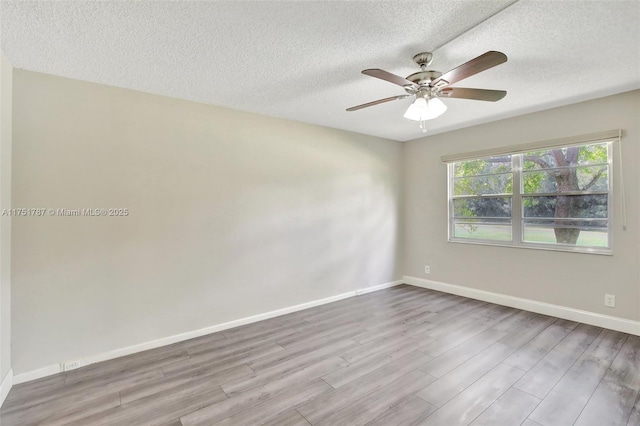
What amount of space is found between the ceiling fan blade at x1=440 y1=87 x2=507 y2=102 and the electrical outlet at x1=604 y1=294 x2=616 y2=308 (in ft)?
8.60

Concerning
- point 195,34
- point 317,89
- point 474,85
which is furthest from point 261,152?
point 474,85

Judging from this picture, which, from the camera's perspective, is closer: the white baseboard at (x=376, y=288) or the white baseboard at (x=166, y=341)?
the white baseboard at (x=166, y=341)

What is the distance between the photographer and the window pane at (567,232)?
10.6 ft

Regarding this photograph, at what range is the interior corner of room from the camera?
2330mm

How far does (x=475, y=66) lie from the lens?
183 centimetres

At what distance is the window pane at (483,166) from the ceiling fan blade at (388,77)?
249 centimetres

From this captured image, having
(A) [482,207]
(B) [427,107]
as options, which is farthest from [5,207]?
(A) [482,207]

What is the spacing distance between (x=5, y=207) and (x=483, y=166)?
17.0ft

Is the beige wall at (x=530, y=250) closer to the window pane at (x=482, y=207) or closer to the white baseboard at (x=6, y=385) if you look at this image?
the window pane at (x=482, y=207)

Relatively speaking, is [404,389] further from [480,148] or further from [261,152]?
[480,148]

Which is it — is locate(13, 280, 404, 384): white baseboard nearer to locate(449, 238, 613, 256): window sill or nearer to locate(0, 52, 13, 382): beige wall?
locate(0, 52, 13, 382): beige wall

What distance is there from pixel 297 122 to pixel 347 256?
2031 millimetres

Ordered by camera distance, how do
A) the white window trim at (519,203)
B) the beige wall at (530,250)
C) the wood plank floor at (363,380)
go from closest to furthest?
1. the wood plank floor at (363,380)
2. the beige wall at (530,250)
3. the white window trim at (519,203)

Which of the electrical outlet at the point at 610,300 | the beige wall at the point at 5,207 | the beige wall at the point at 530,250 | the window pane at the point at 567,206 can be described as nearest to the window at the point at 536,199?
the window pane at the point at 567,206
